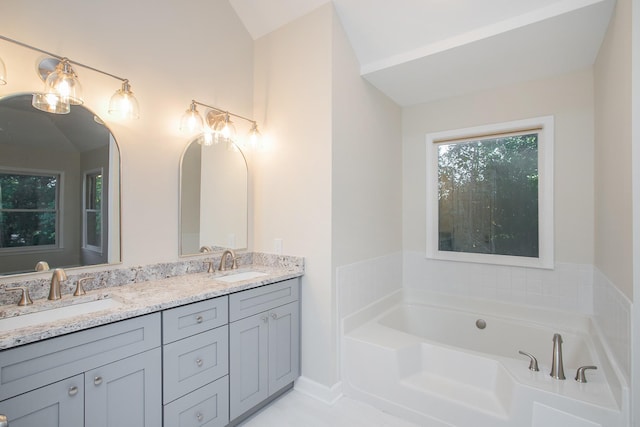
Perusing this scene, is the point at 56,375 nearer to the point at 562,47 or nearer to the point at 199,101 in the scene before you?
the point at 199,101

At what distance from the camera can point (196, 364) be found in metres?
1.70

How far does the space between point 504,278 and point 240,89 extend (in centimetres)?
291

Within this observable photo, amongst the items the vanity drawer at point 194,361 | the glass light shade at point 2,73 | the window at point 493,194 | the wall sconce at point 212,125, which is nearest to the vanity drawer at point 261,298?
the vanity drawer at point 194,361

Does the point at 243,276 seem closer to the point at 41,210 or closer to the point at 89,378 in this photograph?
the point at 89,378

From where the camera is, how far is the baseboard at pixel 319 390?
227cm

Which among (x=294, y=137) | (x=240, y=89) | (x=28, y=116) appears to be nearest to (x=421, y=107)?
(x=294, y=137)

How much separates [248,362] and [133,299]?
0.83m

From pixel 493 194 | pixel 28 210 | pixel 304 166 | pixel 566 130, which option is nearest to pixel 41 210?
pixel 28 210

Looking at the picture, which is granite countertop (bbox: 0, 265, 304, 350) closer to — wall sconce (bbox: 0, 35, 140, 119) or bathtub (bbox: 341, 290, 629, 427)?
bathtub (bbox: 341, 290, 629, 427)

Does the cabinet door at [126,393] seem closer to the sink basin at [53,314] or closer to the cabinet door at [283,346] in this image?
the sink basin at [53,314]

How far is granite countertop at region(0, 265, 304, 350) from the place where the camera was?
1.18m

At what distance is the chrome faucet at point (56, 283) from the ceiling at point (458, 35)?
2363 mm

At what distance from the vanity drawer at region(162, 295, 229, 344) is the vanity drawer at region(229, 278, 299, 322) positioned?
7 cm

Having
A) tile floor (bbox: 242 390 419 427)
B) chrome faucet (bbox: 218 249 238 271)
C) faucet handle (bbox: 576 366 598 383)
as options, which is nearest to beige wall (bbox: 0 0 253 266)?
chrome faucet (bbox: 218 249 238 271)
